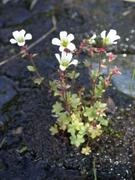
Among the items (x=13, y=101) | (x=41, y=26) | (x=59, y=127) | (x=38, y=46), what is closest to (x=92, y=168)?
(x=59, y=127)

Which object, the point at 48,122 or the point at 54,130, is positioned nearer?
the point at 54,130

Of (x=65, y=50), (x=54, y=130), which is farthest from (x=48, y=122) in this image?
(x=65, y=50)

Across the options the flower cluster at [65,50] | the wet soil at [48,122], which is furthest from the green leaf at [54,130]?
the flower cluster at [65,50]

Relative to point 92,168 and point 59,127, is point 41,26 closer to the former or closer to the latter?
point 59,127

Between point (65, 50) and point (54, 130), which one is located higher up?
point (65, 50)

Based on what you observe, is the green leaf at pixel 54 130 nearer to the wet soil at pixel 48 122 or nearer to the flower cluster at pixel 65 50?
the wet soil at pixel 48 122

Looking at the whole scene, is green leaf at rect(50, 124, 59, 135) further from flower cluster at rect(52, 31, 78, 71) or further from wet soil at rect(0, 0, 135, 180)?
flower cluster at rect(52, 31, 78, 71)

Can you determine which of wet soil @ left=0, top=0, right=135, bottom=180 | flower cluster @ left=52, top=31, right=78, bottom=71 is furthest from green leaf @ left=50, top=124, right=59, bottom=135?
flower cluster @ left=52, top=31, right=78, bottom=71

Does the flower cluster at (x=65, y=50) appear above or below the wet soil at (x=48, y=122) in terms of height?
above

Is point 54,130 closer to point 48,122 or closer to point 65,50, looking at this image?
point 48,122
